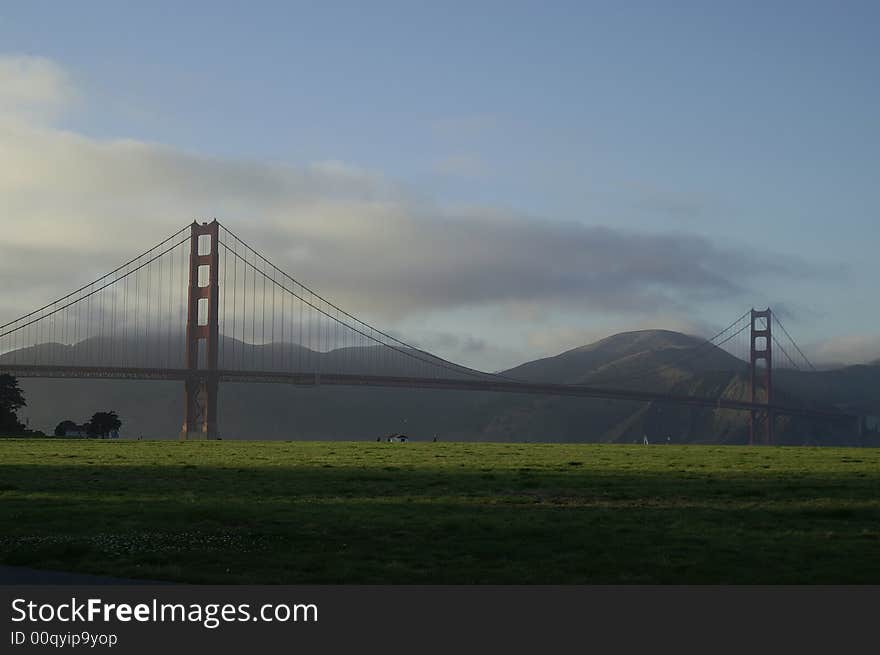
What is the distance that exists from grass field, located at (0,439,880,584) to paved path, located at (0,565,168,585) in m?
0.65

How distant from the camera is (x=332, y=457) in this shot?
54219 mm

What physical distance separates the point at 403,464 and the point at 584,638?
3394cm

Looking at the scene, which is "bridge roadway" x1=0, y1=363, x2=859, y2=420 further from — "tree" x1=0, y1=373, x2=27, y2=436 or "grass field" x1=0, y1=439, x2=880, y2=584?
"grass field" x1=0, y1=439, x2=880, y2=584

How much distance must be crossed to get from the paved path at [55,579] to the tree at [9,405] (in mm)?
90264

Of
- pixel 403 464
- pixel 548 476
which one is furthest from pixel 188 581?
pixel 403 464

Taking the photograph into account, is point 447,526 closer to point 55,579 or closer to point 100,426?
point 55,579

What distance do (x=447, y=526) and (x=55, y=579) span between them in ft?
27.5

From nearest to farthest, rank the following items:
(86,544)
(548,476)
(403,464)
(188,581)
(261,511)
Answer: (188,581) < (86,544) < (261,511) < (548,476) < (403,464)

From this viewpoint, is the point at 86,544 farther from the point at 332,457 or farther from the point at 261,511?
the point at 332,457

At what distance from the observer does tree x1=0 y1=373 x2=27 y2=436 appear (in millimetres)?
103675

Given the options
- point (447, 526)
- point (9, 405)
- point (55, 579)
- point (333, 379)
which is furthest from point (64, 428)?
point (55, 579)

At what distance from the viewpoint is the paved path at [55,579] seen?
15.8 metres

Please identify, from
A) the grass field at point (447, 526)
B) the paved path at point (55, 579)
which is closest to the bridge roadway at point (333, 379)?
the grass field at point (447, 526)

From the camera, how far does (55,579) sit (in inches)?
632
